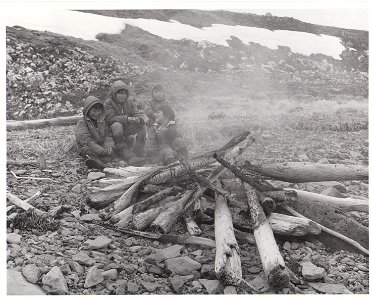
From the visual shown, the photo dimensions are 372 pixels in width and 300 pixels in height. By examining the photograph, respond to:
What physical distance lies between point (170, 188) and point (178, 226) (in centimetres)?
45

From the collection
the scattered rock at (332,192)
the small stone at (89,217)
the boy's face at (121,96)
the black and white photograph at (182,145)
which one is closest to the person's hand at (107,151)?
the black and white photograph at (182,145)

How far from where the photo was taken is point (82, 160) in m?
5.20

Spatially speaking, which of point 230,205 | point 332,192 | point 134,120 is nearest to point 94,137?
point 134,120

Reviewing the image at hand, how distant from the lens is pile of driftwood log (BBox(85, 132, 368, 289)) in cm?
387

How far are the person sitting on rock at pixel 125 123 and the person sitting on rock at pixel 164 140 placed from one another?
A: 17 centimetres

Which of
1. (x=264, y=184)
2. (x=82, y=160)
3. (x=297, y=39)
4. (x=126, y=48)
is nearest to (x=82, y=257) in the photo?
(x=82, y=160)

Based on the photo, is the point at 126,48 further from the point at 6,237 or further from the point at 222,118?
the point at 6,237

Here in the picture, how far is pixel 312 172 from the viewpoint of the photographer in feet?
15.4

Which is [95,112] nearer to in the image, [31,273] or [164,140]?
[164,140]

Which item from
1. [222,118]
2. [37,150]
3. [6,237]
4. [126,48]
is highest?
[126,48]

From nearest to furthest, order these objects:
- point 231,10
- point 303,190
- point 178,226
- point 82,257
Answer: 1. point 82,257
2. point 178,226
3. point 303,190
4. point 231,10

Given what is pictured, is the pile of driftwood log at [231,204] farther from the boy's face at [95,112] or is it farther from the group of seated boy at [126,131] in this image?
the boy's face at [95,112]

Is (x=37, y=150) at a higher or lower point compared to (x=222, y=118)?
lower

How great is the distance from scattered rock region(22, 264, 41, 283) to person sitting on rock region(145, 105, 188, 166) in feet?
6.27
